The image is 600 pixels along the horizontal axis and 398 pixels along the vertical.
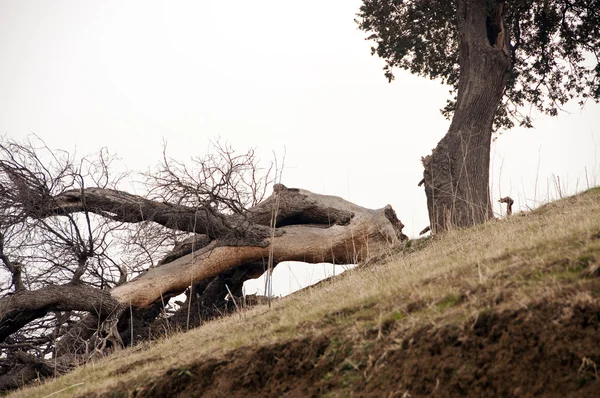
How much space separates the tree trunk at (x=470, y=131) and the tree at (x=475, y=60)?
0.02 meters

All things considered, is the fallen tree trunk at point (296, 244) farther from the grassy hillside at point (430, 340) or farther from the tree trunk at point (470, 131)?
the grassy hillside at point (430, 340)

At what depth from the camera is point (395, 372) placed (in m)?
4.45

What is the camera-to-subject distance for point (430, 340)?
14.9 ft

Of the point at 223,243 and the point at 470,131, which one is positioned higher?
the point at 470,131

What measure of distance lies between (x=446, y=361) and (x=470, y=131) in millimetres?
9200

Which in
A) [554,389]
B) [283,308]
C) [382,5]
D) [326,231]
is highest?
[382,5]

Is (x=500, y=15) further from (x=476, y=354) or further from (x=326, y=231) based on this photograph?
(x=476, y=354)

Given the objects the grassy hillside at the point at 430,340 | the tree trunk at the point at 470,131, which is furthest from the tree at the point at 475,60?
the grassy hillside at the point at 430,340

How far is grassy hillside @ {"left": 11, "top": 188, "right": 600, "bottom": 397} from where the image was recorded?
403cm

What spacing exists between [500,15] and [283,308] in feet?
27.8

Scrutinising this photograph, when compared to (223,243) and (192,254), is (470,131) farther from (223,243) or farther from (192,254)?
(192,254)

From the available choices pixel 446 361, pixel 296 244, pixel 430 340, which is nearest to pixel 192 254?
pixel 296 244

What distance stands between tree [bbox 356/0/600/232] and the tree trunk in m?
0.02

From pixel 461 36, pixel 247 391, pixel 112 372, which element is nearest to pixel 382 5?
pixel 461 36
